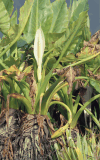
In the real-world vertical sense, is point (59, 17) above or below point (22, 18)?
above

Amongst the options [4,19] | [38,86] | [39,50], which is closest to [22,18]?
[4,19]

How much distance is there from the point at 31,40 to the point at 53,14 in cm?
42

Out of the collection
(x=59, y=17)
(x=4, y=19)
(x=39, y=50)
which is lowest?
(x=39, y=50)

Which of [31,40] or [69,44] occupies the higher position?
[31,40]

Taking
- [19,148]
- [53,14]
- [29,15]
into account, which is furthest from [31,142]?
[53,14]

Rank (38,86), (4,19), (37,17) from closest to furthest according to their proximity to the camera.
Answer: (38,86)
(4,19)
(37,17)

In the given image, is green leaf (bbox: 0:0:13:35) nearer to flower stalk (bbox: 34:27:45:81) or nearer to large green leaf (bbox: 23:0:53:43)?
large green leaf (bbox: 23:0:53:43)

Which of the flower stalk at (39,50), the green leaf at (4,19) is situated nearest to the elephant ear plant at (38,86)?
the flower stalk at (39,50)

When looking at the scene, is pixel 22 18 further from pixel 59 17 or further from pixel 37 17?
pixel 59 17

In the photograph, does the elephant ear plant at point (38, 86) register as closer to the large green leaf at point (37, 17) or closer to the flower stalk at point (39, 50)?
the flower stalk at point (39, 50)

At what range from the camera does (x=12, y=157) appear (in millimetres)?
1141

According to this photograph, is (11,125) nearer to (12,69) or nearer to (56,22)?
(12,69)

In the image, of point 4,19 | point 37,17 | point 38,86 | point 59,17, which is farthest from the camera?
point 59,17

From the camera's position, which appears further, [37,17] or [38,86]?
[37,17]
